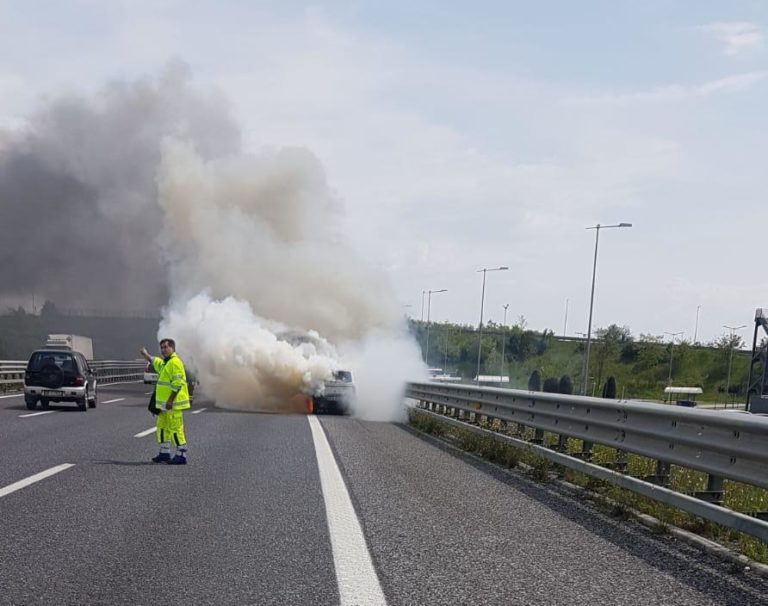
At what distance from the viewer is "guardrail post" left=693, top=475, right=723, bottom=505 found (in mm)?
7914

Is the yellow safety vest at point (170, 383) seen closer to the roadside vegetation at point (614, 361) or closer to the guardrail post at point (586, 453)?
the guardrail post at point (586, 453)

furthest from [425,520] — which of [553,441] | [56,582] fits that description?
[553,441]

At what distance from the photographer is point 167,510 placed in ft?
27.0

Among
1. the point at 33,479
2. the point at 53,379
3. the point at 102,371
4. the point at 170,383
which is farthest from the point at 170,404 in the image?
the point at 102,371

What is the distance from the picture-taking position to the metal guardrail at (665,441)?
7168 mm

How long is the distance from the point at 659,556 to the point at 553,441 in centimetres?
862

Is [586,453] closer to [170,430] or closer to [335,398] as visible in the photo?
[170,430]

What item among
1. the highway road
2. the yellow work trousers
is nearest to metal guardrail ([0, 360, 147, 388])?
the yellow work trousers

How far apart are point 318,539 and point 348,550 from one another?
475mm

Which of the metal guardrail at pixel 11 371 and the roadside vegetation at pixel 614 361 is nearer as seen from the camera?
the metal guardrail at pixel 11 371

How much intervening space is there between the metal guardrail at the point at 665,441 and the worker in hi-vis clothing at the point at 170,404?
4.98 meters

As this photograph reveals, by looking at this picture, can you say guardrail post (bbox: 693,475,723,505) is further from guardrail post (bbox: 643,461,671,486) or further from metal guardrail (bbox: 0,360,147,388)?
metal guardrail (bbox: 0,360,147,388)

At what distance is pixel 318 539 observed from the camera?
23.0ft

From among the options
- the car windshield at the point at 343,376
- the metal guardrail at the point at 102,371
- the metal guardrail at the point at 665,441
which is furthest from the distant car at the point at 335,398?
the metal guardrail at the point at 665,441
